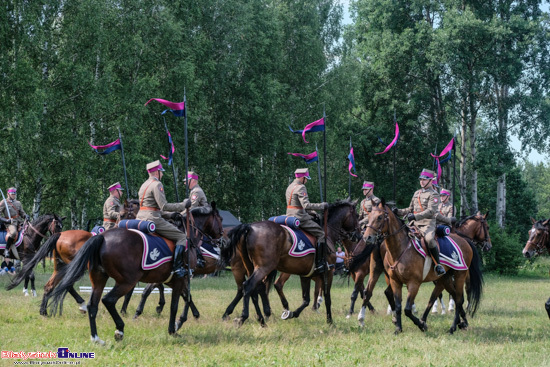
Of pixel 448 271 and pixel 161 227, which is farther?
pixel 448 271

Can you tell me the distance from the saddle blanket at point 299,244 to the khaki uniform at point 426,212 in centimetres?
192

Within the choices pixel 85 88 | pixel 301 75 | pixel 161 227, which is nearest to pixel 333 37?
pixel 301 75

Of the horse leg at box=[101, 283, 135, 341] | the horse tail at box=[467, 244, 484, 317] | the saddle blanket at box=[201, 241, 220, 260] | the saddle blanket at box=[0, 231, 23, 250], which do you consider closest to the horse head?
the horse tail at box=[467, 244, 484, 317]

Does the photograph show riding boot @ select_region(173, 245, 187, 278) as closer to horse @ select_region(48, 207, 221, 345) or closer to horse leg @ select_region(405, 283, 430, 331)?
horse @ select_region(48, 207, 221, 345)

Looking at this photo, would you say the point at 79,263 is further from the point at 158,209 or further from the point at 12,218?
the point at 12,218

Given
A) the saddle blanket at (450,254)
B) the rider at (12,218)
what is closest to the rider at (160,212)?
the saddle blanket at (450,254)

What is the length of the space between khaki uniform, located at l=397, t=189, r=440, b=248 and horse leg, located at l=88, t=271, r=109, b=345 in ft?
18.9

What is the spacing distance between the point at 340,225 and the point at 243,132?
21.2 metres

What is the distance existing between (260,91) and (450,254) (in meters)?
22.9

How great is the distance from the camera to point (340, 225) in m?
13.0

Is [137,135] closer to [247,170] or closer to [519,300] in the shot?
[247,170]

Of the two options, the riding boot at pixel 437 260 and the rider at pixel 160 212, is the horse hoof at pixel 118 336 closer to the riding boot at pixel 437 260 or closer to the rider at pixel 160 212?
the rider at pixel 160 212

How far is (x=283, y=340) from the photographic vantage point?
32.7ft

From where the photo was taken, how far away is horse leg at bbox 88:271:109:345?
9.05 metres
